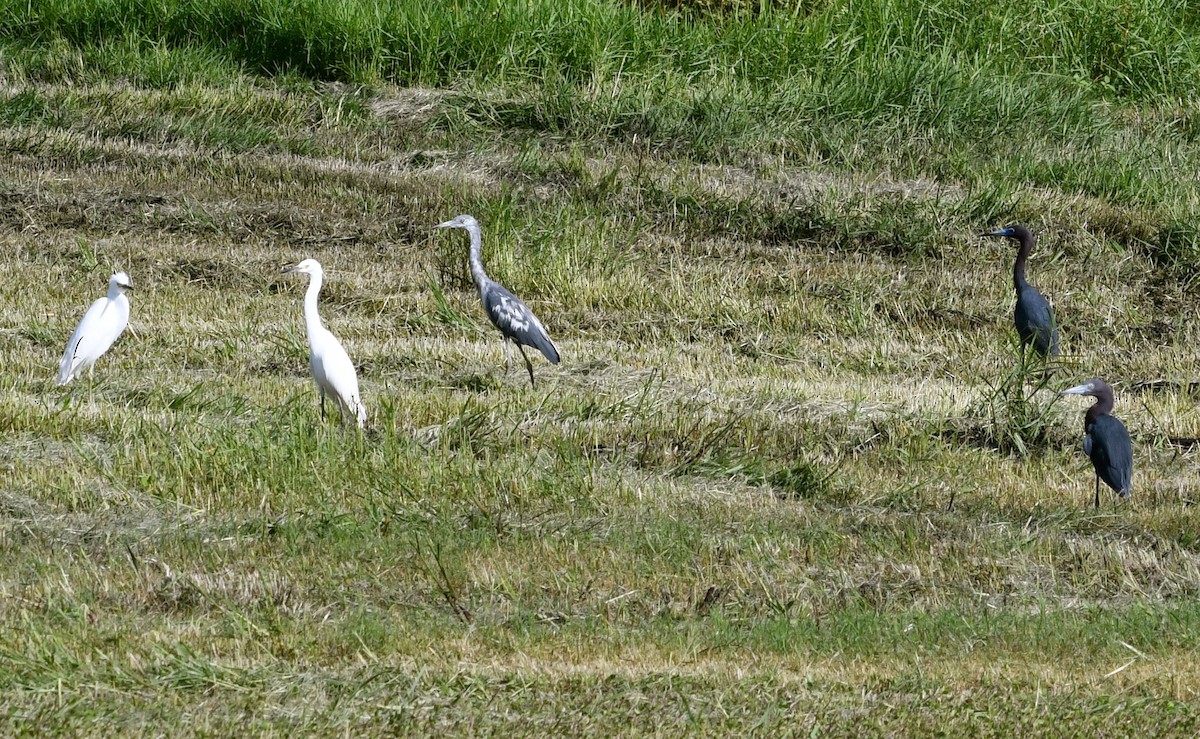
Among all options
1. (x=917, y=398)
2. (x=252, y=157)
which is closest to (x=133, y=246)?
(x=252, y=157)

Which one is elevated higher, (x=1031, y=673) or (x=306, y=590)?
(x=1031, y=673)

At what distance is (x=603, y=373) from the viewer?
10.1 meters

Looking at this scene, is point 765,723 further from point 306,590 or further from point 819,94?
point 819,94

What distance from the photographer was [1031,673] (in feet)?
16.6

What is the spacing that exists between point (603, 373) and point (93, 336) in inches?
128

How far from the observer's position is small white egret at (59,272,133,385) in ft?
29.1

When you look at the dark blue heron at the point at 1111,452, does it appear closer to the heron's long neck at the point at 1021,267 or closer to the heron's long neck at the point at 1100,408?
the heron's long neck at the point at 1100,408

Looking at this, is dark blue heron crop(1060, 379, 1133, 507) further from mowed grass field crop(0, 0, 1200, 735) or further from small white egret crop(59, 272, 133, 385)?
small white egret crop(59, 272, 133, 385)

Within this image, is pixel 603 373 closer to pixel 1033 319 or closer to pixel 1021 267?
pixel 1033 319

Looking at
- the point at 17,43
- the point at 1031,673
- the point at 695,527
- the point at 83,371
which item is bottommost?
the point at 17,43

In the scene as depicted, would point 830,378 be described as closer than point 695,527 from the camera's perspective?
No

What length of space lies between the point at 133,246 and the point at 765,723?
991 centimetres

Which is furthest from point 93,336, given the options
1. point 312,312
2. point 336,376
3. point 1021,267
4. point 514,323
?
point 1021,267

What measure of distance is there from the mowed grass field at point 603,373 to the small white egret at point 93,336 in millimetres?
207
